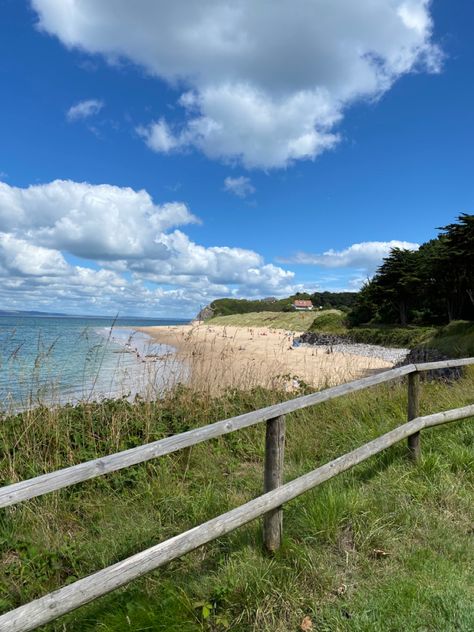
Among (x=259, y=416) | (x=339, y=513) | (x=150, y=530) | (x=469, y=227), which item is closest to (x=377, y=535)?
(x=339, y=513)

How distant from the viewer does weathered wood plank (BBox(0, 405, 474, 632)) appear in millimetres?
1702

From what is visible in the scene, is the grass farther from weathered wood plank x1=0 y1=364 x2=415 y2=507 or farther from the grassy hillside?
weathered wood plank x1=0 y1=364 x2=415 y2=507

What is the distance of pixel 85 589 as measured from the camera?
1866 millimetres

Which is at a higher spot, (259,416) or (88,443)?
(259,416)

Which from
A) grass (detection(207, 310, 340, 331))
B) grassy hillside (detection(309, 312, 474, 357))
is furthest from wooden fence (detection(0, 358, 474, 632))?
grass (detection(207, 310, 340, 331))

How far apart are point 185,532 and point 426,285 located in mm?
41357

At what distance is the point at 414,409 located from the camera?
445cm

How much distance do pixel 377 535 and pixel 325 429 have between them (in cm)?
270

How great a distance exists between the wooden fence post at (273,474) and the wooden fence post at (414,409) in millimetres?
2122

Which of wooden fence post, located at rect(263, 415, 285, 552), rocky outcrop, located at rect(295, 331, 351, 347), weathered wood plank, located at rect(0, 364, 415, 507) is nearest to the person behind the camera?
weathered wood plank, located at rect(0, 364, 415, 507)

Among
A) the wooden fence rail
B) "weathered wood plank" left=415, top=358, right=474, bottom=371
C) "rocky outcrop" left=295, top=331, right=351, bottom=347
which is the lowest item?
"rocky outcrop" left=295, top=331, right=351, bottom=347

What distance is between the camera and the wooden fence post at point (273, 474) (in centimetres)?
283

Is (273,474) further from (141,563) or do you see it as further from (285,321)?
(285,321)

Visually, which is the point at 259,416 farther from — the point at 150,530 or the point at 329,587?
the point at 150,530
